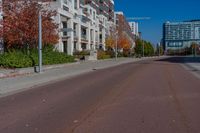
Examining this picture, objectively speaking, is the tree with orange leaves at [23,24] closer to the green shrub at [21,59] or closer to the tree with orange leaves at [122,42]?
the green shrub at [21,59]

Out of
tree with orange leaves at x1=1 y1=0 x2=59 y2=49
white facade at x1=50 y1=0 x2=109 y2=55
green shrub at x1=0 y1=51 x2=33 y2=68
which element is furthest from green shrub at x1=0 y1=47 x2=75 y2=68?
white facade at x1=50 y1=0 x2=109 y2=55

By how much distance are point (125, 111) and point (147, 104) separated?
163 centimetres

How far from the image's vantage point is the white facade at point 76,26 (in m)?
62.6

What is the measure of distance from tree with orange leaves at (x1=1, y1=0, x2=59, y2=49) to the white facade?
40.5ft

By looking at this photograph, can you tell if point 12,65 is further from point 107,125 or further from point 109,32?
point 109,32

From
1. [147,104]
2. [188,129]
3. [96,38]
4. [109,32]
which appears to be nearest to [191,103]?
[147,104]

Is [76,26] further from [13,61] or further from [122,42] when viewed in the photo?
[13,61]

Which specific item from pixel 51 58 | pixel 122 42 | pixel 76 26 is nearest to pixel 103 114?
pixel 51 58

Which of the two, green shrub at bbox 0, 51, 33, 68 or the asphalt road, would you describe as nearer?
the asphalt road

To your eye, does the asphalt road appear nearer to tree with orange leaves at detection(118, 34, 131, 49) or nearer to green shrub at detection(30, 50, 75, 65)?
green shrub at detection(30, 50, 75, 65)

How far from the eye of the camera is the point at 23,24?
112 feet

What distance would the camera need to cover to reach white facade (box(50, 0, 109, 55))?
62.6 meters

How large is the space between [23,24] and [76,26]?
40.2 metres

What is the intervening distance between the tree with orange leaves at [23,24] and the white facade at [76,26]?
40.5 ft
